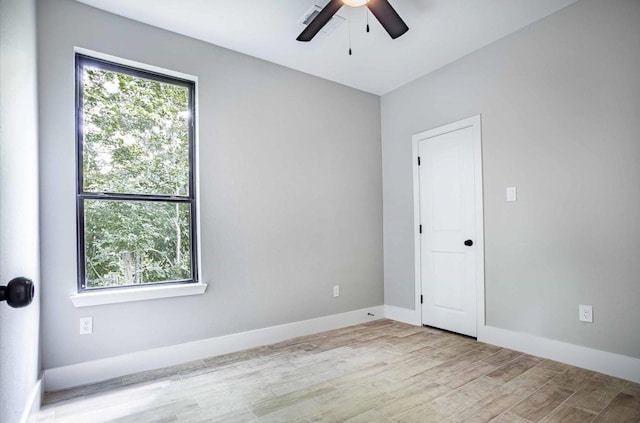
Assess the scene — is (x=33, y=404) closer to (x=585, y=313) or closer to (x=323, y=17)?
(x=323, y=17)

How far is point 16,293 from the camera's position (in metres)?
0.80

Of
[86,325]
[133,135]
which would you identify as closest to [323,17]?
[133,135]

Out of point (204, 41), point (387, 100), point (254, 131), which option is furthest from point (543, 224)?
point (204, 41)

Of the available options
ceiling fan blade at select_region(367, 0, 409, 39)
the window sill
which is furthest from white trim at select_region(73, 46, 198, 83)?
the window sill

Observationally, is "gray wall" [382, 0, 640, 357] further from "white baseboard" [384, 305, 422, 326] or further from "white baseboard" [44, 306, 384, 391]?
"white baseboard" [44, 306, 384, 391]

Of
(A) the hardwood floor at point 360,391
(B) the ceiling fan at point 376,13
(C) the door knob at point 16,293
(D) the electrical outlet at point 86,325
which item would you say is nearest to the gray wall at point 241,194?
(D) the electrical outlet at point 86,325

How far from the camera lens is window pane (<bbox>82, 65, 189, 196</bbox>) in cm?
262

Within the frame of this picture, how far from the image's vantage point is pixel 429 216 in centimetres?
379

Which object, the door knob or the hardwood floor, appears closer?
the door knob

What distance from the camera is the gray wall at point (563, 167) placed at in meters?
2.42

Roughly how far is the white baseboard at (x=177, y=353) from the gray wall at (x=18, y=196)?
0.79 ft

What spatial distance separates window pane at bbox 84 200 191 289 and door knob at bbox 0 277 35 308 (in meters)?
2.00

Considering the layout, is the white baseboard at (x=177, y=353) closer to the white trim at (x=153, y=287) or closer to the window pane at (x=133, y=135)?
the white trim at (x=153, y=287)

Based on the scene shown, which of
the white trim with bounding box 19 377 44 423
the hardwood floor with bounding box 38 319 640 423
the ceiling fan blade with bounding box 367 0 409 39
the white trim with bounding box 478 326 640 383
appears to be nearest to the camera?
the white trim with bounding box 19 377 44 423
